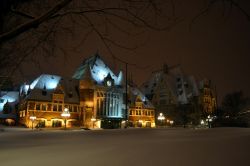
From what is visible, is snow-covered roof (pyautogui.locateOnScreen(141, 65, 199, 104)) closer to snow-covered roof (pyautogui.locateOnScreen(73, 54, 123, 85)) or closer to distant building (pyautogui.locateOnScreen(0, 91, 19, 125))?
snow-covered roof (pyautogui.locateOnScreen(73, 54, 123, 85))

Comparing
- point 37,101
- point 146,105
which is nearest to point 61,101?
point 37,101

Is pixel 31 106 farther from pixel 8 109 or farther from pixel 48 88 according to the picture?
pixel 8 109

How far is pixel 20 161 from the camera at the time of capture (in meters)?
8.78

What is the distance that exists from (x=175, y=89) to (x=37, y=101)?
49.6 meters

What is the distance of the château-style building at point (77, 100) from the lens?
5584 centimetres

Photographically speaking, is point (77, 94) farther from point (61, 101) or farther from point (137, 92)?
point (137, 92)

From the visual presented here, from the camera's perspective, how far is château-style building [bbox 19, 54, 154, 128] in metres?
55.8

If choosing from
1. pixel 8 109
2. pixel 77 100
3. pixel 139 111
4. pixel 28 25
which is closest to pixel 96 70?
pixel 77 100

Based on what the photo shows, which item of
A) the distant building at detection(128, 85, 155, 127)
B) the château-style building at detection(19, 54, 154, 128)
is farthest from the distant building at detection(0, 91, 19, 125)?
the distant building at detection(128, 85, 155, 127)

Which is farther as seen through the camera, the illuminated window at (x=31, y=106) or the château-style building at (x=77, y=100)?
the château-style building at (x=77, y=100)

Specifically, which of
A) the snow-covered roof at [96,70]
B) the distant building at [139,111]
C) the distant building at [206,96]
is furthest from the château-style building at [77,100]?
the distant building at [206,96]

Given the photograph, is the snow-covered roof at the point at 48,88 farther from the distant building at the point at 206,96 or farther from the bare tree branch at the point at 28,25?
the bare tree branch at the point at 28,25

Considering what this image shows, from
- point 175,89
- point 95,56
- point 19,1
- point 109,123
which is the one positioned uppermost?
point 95,56

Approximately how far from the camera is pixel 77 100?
63.8 meters
